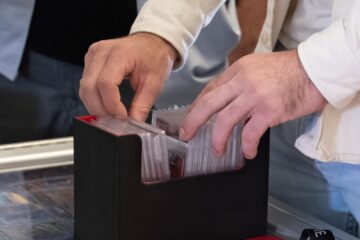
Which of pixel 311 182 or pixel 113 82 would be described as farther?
pixel 311 182

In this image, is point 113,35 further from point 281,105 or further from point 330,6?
point 281,105

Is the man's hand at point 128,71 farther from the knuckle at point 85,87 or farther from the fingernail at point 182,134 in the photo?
the fingernail at point 182,134

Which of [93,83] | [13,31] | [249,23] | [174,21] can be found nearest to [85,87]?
[93,83]

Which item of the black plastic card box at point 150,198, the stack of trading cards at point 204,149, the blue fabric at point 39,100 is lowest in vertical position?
the blue fabric at point 39,100

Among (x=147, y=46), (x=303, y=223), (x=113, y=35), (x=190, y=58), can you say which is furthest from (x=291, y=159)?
(x=113, y=35)

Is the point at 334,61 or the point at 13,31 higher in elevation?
the point at 334,61

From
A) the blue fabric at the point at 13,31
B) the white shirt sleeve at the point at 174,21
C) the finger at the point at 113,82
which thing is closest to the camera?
the finger at the point at 113,82

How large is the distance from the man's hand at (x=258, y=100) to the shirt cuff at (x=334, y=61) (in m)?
0.01

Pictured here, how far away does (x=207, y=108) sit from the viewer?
0.78m

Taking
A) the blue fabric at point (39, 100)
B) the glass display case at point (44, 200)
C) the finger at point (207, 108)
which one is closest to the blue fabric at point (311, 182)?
the glass display case at point (44, 200)

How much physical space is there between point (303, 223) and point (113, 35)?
1.16 m

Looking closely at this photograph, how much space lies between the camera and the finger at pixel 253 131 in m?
0.77

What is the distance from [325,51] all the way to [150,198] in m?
0.24

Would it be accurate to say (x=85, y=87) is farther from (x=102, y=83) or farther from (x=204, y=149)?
(x=204, y=149)
